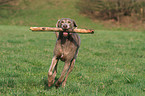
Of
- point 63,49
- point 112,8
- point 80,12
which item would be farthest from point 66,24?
point 80,12

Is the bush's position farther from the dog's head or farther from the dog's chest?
the dog's chest

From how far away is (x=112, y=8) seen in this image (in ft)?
146

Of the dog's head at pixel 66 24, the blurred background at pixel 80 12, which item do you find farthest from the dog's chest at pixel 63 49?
the blurred background at pixel 80 12

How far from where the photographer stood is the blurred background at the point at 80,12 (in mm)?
41344

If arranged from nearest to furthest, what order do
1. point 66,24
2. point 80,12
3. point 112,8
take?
point 66,24 → point 112,8 → point 80,12

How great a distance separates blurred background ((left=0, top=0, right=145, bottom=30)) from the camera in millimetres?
41344

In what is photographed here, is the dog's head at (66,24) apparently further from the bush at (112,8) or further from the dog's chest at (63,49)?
the bush at (112,8)

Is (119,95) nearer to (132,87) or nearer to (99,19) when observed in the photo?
(132,87)

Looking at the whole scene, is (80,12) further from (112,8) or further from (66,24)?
(66,24)

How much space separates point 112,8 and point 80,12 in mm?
7330

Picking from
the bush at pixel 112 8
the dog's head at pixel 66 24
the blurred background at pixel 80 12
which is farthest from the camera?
the bush at pixel 112 8

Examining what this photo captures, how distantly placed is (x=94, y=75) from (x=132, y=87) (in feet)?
4.84

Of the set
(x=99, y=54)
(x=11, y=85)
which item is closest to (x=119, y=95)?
(x=11, y=85)

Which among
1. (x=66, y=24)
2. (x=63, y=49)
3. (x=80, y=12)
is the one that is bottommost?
(x=80, y=12)
